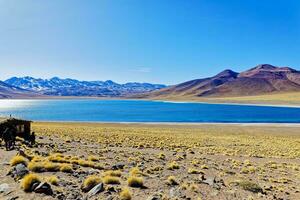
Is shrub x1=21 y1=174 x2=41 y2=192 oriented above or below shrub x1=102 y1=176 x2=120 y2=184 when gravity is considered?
above

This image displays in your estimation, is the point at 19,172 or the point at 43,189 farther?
the point at 19,172

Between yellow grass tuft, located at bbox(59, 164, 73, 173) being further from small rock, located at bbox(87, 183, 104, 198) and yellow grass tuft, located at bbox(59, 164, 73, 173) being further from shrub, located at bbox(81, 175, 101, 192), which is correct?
small rock, located at bbox(87, 183, 104, 198)

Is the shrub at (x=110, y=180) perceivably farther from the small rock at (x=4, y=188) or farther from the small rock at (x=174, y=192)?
the small rock at (x=4, y=188)

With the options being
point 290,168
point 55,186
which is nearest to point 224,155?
point 290,168

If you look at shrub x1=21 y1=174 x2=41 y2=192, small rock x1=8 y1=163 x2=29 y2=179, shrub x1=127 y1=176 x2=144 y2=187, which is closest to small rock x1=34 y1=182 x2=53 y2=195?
shrub x1=21 y1=174 x2=41 y2=192

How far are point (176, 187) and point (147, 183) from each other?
1.42 meters

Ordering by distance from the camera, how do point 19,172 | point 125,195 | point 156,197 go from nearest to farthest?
point 125,195 → point 156,197 → point 19,172

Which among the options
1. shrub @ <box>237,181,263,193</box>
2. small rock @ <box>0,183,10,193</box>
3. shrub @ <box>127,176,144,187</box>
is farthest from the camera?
shrub @ <box>237,181,263,193</box>

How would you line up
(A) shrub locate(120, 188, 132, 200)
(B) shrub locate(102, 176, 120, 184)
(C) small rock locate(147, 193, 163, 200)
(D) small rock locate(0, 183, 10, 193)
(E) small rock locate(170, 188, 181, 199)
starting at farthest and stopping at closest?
1. (B) shrub locate(102, 176, 120, 184)
2. (E) small rock locate(170, 188, 181, 199)
3. (C) small rock locate(147, 193, 163, 200)
4. (A) shrub locate(120, 188, 132, 200)
5. (D) small rock locate(0, 183, 10, 193)

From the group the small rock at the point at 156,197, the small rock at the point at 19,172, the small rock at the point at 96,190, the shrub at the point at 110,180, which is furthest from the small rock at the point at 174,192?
the small rock at the point at 19,172

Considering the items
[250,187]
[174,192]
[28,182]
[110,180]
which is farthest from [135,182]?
[250,187]

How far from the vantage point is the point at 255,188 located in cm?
1781

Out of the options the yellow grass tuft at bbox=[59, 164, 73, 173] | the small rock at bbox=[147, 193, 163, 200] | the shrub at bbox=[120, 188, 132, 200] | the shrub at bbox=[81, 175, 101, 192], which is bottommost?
the small rock at bbox=[147, 193, 163, 200]

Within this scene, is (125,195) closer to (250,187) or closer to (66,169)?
(66,169)
